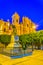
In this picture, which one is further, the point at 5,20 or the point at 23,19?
the point at 23,19

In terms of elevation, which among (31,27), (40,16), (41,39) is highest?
(40,16)

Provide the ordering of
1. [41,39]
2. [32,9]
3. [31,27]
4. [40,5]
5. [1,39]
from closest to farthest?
[41,39] → [1,39] → [40,5] → [32,9] → [31,27]

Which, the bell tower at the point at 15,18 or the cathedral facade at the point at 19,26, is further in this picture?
the bell tower at the point at 15,18

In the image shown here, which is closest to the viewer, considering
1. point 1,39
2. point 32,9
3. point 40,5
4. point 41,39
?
point 41,39

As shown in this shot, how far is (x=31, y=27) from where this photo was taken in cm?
1877

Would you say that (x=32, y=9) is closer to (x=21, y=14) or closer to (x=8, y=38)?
(x=21, y=14)

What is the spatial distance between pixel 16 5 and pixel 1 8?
2.36 m

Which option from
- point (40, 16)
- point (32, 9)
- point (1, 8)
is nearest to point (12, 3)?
point (1, 8)

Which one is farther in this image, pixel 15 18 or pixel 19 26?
pixel 19 26

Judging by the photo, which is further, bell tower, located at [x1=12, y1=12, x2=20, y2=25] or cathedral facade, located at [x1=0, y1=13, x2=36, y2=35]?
bell tower, located at [x1=12, y1=12, x2=20, y2=25]

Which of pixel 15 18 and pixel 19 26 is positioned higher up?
pixel 15 18

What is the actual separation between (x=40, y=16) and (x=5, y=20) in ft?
17.7

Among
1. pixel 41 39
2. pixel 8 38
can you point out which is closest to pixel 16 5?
pixel 8 38

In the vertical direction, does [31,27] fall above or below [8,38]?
above
